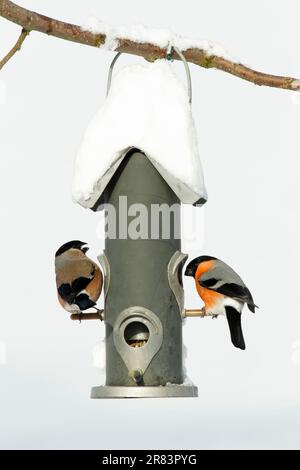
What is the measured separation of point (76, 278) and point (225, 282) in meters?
0.85

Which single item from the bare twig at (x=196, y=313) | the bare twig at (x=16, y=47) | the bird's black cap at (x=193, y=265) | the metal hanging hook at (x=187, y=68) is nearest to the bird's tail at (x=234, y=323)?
the bare twig at (x=196, y=313)

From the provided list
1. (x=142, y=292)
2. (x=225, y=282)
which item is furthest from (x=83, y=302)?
(x=225, y=282)

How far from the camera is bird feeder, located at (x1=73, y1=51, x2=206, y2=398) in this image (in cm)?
435

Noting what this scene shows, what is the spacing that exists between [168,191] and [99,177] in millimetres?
389

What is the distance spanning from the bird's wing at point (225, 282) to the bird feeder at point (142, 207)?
8.8 inches

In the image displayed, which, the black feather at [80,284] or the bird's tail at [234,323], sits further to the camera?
the bird's tail at [234,323]

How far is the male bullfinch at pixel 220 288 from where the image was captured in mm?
4734

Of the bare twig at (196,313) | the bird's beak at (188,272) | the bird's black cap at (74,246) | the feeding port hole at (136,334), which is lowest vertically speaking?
the feeding port hole at (136,334)

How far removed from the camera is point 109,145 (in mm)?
4383

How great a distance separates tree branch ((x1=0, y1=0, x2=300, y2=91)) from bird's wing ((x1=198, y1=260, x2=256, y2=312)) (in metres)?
1.06

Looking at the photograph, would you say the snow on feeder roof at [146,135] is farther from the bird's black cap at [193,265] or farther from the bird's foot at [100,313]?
the bird's foot at [100,313]

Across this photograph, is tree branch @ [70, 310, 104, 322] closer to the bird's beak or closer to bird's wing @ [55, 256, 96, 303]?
bird's wing @ [55, 256, 96, 303]

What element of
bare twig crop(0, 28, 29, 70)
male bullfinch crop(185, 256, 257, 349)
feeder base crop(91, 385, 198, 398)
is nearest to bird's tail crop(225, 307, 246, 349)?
male bullfinch crop(185, 256, 257, 349)
